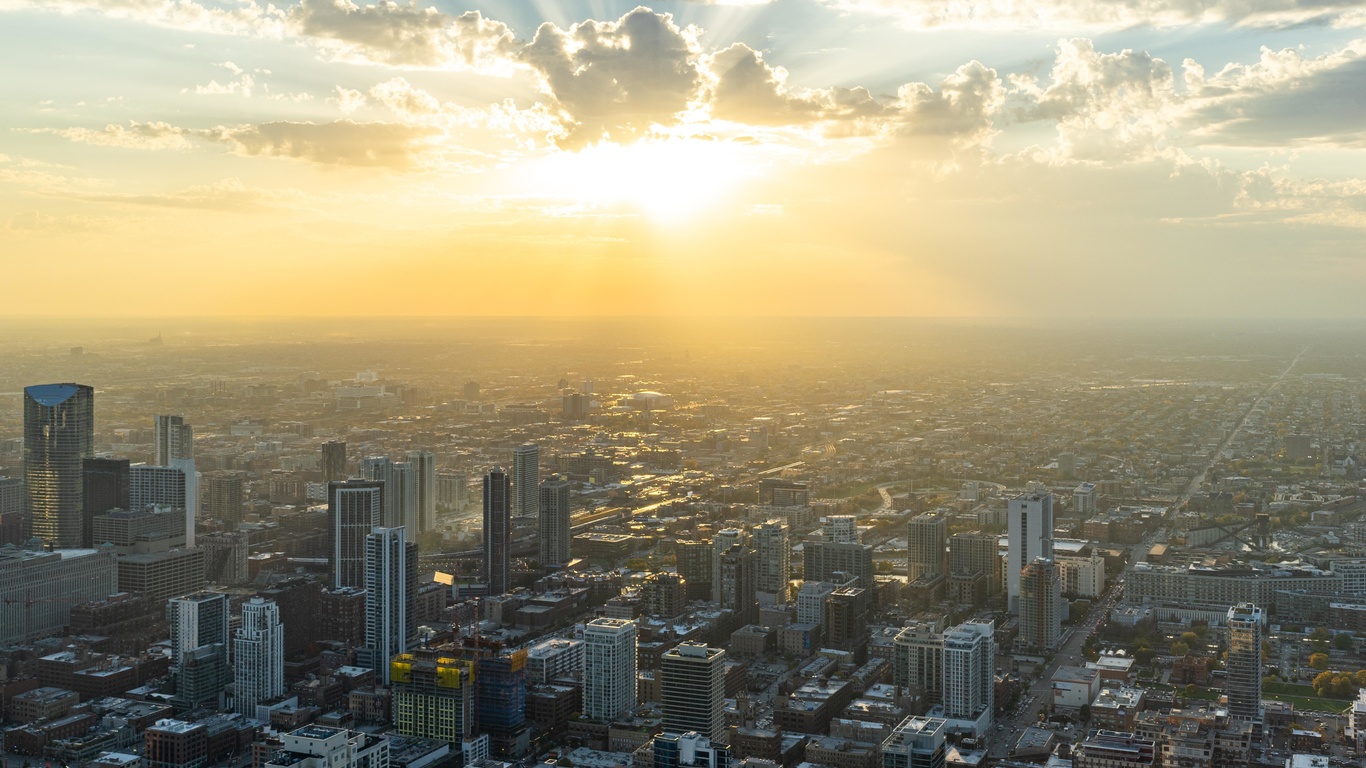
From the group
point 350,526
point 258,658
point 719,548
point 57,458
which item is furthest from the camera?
point 57,458

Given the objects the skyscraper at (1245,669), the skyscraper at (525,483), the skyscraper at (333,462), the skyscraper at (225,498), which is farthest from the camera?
the skyscraper at (333,462)

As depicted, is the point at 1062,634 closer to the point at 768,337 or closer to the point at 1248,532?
the point at 1248,532

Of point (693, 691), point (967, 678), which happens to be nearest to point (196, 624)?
point (693, 691)

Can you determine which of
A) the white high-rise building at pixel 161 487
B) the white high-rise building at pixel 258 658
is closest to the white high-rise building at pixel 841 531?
the white high-rise building at pixel 258 658

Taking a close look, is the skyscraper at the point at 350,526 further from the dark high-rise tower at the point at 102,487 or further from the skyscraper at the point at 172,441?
the skyscraper at the point at 172,441

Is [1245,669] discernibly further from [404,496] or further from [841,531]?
[404,496]
